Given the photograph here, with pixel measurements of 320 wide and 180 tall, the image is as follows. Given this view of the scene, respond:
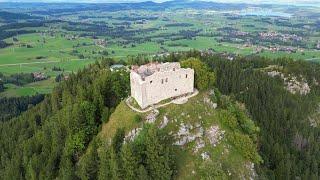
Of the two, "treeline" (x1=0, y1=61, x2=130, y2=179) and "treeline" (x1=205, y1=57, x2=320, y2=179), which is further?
"treeline" (x1=205, y1=57, x2=320, y2=179)

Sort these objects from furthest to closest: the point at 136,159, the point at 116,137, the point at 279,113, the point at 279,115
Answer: the point at 279,113
the point at 279,115
the point at 116,137
the point at 136,159

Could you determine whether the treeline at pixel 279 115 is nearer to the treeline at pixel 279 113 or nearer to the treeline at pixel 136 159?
the treeline at pixel 279 113

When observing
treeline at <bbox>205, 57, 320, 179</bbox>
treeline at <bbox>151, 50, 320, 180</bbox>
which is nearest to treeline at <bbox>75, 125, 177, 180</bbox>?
treeline at <bbox>151, 50, 320, 180</bbox>

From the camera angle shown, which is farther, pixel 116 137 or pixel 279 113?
pixel 279 113

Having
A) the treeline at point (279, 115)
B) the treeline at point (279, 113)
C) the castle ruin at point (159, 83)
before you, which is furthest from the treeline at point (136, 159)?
the treeline at point (279, 115)

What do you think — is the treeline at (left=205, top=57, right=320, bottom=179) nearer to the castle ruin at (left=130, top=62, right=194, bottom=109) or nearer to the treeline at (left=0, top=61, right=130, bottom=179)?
the castle ruin at (left=130, top=62, right=194, bottom=109)

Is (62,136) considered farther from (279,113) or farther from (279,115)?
(279,113)

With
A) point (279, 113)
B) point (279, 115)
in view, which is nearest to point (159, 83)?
point (279, 115)
